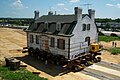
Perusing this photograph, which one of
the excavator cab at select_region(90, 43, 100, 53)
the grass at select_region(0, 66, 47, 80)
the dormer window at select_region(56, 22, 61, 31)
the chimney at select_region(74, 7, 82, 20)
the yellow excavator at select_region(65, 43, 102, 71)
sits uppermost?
the chimney at select_region(74, 7, 82, 20)

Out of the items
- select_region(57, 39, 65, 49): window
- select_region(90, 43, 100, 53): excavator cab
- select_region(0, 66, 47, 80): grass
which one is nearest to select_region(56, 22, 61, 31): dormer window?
select_region(57, 39, 65, 49): window

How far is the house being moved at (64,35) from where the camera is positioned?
23031 millimetres

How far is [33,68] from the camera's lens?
23219mm

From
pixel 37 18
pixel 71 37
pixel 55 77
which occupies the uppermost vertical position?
pixel 37 18

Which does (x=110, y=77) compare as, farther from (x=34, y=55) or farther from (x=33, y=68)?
(x=34, y=55)

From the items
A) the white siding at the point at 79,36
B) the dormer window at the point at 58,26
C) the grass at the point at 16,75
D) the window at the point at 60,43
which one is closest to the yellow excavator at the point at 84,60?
the white siding at the point at 79,36

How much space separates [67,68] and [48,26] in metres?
7.19

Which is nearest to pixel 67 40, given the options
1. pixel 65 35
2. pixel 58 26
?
pixel 65 35

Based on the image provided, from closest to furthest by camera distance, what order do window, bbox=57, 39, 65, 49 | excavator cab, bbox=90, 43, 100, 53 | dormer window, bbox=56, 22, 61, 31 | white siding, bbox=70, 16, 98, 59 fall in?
white siding, bbox=70, 16, 98, 59, window, bbox=57, 39, 65, 49, dormer window, bbox=56, 22, 61, 31, excavator cab, bbox=90, 43, 100, 53

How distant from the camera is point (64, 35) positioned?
22.7 meters

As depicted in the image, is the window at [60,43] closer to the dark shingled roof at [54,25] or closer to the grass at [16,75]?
the dark shingled roof at [54,25]

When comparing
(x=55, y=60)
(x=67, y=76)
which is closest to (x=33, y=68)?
(x=55, y=60)

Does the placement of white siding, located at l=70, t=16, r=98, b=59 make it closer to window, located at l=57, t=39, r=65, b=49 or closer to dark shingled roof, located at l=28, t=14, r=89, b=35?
dark shingled roof, located at l=28, t=14, r=89, b=35

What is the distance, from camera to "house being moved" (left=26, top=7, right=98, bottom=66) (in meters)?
23.0
